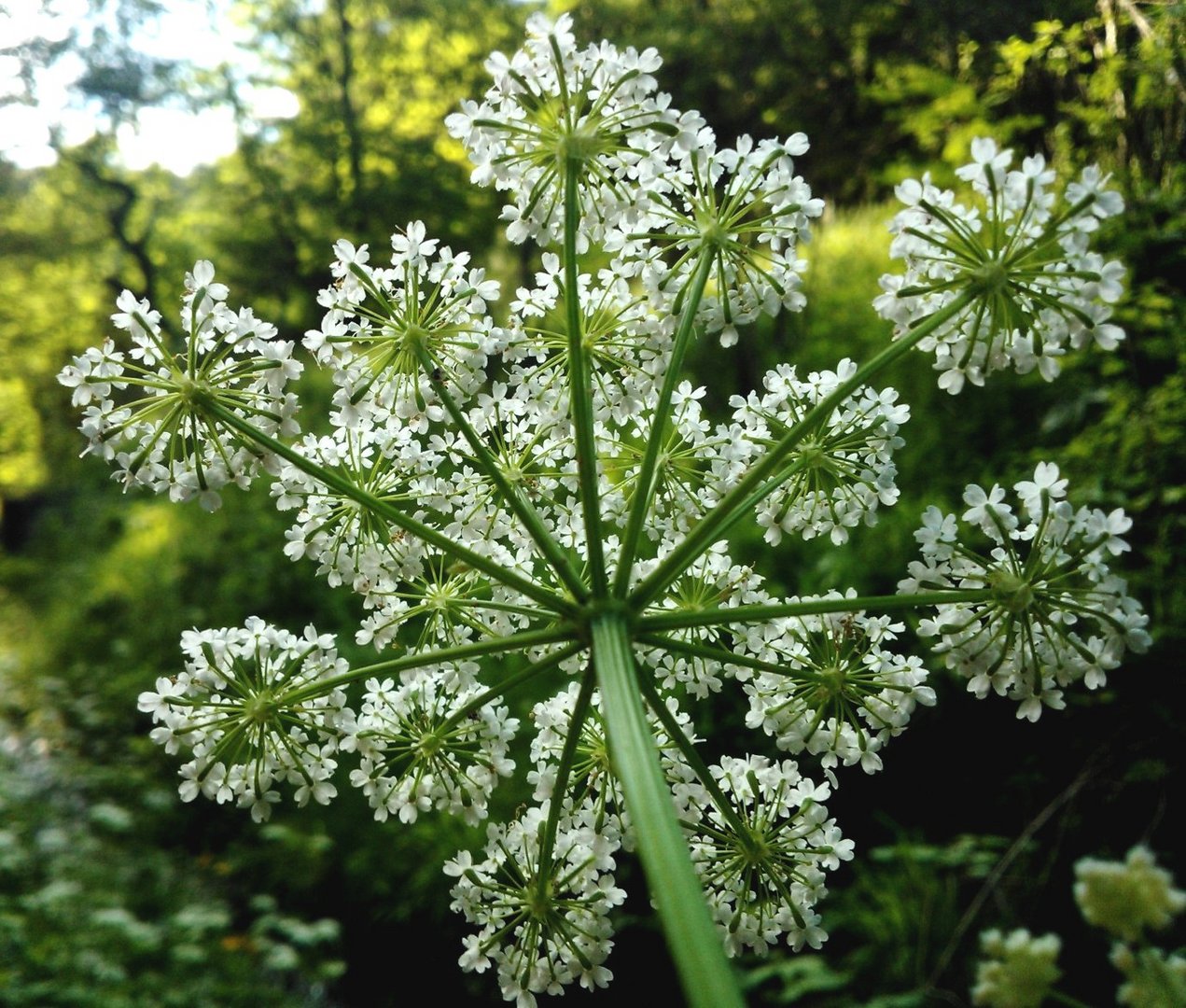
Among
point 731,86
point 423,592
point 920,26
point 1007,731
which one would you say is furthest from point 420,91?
point 423,592

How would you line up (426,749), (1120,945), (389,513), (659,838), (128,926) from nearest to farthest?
(1120,945) → (659,838) → (389,513) → (426,749) → (128,926)

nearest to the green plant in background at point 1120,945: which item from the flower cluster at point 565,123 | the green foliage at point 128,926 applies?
the flower cluster at point 565,123

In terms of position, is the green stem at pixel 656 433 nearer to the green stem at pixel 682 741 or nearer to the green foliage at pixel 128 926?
the green stem at pixel 682 741

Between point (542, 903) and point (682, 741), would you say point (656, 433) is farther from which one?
point (542, 903)

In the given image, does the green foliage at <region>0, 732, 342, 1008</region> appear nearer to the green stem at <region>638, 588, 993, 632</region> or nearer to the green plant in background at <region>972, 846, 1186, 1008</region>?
the green stem at <region>638, 588, 993, 632</region>

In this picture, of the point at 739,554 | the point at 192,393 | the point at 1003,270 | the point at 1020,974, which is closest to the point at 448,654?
the point at 192,393

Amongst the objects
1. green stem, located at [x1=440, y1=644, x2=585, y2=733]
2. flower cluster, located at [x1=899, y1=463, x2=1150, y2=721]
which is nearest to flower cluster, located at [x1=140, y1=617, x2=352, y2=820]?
green stem, located at [x1=440, y1=644, x2=585, y2=733]
